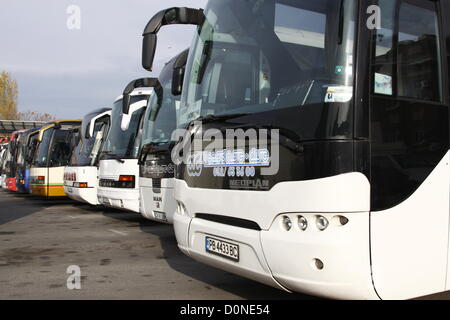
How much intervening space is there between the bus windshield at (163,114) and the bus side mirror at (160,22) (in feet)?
8.49

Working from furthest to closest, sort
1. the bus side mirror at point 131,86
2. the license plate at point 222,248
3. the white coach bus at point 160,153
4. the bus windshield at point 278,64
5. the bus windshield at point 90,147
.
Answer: the bus windshield at point 90,147 → the bus side mirror at point 131,86 → the white coach bus at point 160,153 → the license plate at point 222,248 → the bus windshield at point 278,64

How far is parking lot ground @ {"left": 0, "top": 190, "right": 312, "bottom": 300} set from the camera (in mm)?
5170

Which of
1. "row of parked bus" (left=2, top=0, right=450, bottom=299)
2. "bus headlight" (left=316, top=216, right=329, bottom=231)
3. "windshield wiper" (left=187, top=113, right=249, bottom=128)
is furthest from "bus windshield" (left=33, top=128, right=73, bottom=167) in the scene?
"bus headlight" (left=316, top=216, right=329, bottom=231)

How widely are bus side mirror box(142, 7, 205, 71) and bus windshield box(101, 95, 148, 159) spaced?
4.85m

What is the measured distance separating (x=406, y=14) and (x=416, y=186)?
128 cm

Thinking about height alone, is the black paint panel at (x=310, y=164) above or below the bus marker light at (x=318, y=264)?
above

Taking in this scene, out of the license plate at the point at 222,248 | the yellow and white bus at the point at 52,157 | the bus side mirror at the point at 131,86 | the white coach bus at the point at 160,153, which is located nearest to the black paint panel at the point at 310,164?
the license plate at the point at 222,248

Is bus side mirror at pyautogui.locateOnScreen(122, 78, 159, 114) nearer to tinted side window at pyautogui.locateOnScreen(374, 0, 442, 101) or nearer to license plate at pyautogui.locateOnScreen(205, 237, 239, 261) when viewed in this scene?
license plate at pyautogui.locateOnScreen(205, 237, 239, 261)

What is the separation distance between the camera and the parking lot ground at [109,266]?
17.0 ft

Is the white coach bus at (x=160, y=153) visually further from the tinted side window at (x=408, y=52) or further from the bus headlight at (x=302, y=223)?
the tinted side window at (x=408, y=52)

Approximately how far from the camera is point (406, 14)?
3.65 metres
